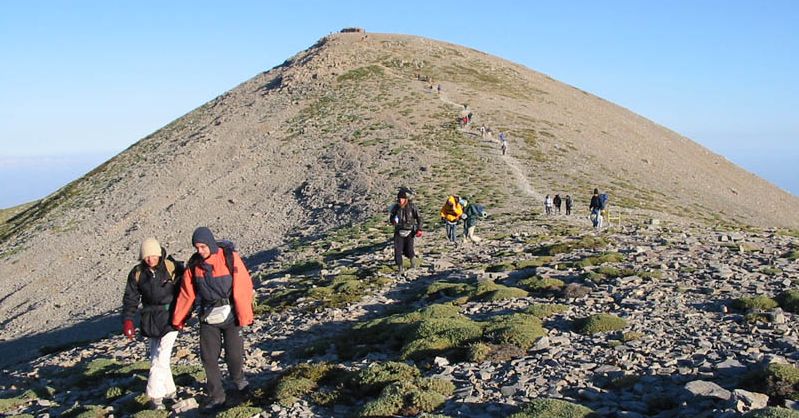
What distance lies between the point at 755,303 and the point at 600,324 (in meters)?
3.36

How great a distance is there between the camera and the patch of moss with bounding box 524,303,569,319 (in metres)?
14.6

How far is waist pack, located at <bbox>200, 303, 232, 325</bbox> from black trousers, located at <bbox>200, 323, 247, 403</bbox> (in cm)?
12

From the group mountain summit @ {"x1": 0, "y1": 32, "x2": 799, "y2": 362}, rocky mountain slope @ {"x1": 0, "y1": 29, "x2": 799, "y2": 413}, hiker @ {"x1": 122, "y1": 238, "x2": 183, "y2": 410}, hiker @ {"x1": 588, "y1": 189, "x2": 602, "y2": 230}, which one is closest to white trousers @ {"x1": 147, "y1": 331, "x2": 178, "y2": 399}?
hiker @ {"x1": 122, "y1": 238, "x2": 183, "y2": 410}

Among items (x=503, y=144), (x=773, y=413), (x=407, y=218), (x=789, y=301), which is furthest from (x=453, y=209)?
(x=503, y=144)

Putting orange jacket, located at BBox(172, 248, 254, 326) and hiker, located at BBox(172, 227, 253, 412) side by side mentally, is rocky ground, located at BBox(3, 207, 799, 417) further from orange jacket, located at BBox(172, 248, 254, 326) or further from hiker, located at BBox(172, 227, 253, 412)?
orange jacket, located at BBox(172, 248, 254, 326)

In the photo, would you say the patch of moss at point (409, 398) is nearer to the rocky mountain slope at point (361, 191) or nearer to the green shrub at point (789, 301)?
the rocky mountain slope at point (361, 191)

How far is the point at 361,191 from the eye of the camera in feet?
157

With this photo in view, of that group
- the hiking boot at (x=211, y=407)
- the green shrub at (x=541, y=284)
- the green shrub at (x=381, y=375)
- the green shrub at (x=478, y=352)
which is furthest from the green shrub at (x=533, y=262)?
the hiking boot at (x=211, y=407)

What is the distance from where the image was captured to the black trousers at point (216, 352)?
1100cm

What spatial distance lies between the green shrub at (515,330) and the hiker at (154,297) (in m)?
5.77

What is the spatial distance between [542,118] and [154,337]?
67.4m

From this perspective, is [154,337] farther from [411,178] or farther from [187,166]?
[187,166]

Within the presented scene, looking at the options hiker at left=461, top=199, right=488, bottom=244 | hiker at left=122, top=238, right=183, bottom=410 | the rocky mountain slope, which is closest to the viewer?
hiker at left=122, top=238, right=183, bottom=410

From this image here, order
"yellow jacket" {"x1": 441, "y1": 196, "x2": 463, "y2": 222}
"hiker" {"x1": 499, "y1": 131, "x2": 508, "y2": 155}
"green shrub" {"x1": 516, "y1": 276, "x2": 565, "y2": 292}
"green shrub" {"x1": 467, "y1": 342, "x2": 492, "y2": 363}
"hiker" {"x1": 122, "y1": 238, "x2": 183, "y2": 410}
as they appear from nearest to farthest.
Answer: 1. "hiker" {"x1": 122, "y1": 238, "x2": 183, "y2": 410}
2. "green shrub" {"x1": 467, "y1": 342, "x2": 492, "y2": 363}
3. "green shrub" {"x1": 516, "y1": 276, "x2": 565, "y2": 292}
4. "yellow jacket" {"x1": 441, "y1": 196, "x2": 463, "y2": 222}
5. "hiker" {"x1": 499, "y1": 131, "x2": 508, "y2": 155}
